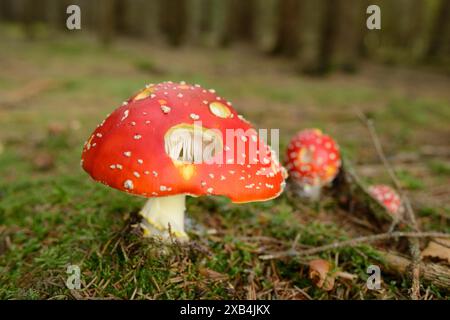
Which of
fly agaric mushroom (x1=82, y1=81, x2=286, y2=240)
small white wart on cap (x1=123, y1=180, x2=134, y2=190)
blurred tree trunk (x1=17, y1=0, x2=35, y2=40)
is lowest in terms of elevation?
small white wart on cap (x1=123, y1=180, x2=134, y2=190)

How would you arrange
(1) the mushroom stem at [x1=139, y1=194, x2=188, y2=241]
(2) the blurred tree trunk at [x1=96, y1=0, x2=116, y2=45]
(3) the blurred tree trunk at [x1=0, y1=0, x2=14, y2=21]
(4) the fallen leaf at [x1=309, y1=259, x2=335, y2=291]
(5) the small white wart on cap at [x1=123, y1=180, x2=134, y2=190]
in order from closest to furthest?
(5) the small white wart on cap at [x1=123, y1=180, x2=134, y2=190]
(4) the fallen leaf at [x1=309, y1=259, x2=335, y2=291]
(1) the mushroom stem at [x1=139, y1=194, x2=188, y2=241]
(2) the blurred tree trunk at [x1=96, y1=0, x2=116, y2=45]
(3) the blurred tree trunk at [x1=0, y1=0, x2=14, y2=21]

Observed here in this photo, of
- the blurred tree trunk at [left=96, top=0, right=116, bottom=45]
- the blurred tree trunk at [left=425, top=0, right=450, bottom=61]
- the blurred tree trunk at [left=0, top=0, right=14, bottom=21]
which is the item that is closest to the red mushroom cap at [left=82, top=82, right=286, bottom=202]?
the blurred tree trunk at [left=96, top=0, right=116, bottom=45]

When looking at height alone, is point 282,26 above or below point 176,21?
below

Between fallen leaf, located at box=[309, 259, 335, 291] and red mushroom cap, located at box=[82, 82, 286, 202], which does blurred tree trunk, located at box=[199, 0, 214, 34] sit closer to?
red mushroom cap, located at box=[82, 82, 286, 202]

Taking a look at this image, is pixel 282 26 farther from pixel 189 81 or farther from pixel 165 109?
pixel 165 109

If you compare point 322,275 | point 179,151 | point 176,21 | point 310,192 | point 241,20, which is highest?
point 241,20

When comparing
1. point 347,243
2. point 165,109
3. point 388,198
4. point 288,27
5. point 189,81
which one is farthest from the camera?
point 288,27

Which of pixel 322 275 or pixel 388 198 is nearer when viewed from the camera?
pixel 322 275

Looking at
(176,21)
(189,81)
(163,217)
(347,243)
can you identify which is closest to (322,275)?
(347,243)
